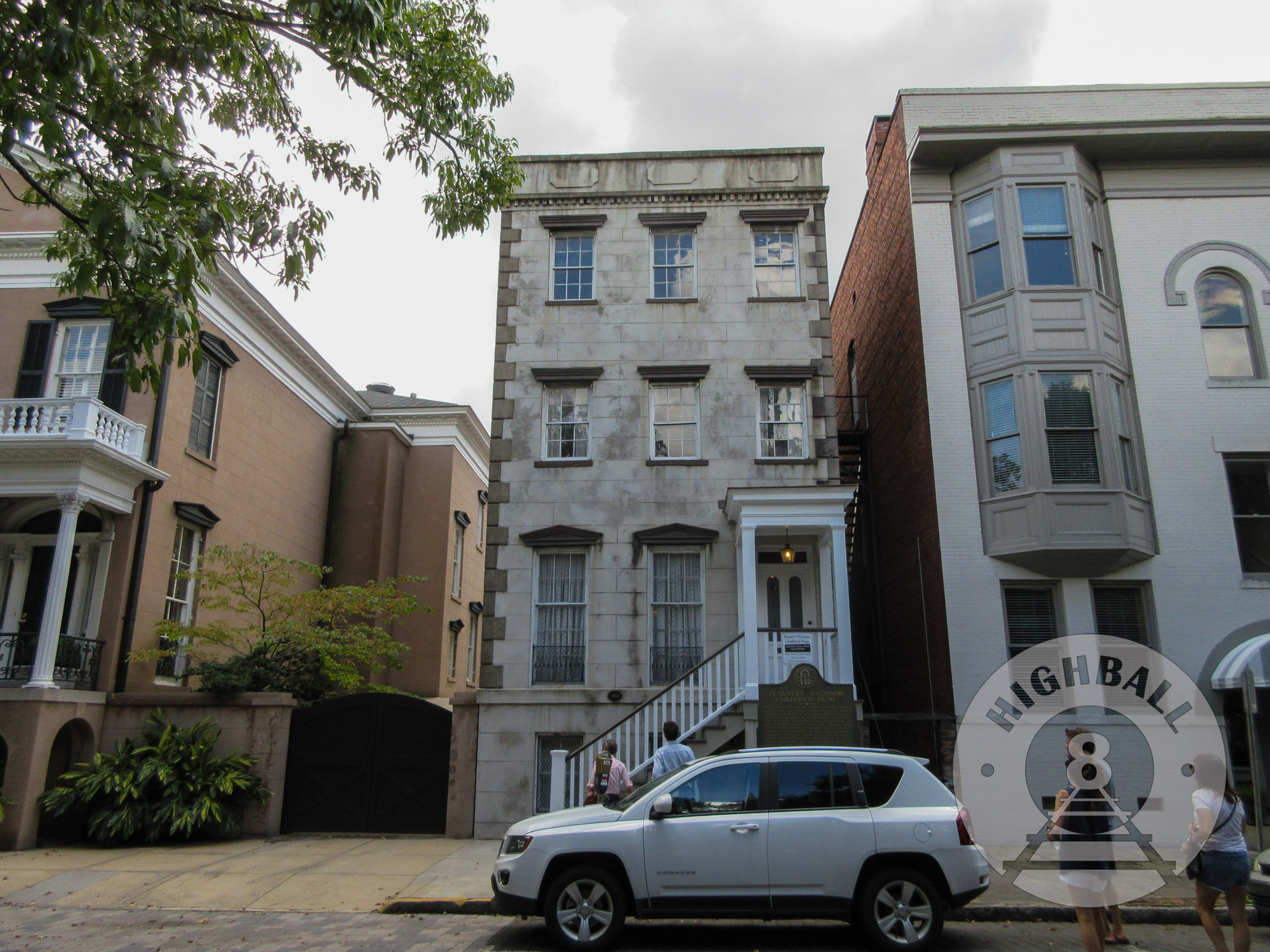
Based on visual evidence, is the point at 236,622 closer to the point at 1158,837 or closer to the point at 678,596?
the point at 678,596

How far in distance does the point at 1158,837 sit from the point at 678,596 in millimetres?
8167

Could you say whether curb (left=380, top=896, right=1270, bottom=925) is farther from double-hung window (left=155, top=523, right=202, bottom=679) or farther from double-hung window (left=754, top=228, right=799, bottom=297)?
double-hung window (left=754, top=228, right=799, bottom=297)

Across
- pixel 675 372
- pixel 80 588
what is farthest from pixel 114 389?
pixel 675 372

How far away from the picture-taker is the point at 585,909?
26.5 ft

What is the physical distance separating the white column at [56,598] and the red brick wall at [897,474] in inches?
516

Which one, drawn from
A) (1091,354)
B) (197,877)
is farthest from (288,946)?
(1091,354)

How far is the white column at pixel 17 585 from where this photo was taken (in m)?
16.7

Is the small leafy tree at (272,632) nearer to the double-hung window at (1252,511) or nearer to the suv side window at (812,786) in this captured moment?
the suv side window at (812,786)

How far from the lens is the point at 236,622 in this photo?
19984 mm

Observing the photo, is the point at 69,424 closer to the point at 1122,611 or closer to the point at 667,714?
the point at 667,714

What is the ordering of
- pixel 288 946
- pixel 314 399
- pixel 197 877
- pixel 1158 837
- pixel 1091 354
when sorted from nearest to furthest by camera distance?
pixel 288 946 → pixel 197 877 → pixel 1158 837 → pixel 1091 354 → pixel 314 399

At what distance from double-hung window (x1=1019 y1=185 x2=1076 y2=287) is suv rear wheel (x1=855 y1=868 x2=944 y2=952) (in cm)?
1127

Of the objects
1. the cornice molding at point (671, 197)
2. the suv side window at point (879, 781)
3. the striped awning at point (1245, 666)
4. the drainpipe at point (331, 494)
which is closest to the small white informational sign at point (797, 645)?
the suv side window at point (879, 781)

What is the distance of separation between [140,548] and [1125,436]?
17247 millimetres
